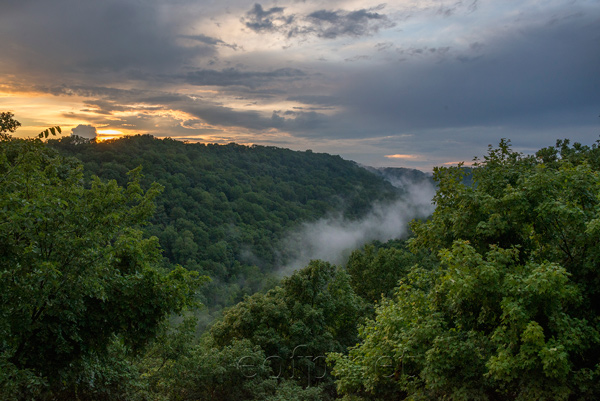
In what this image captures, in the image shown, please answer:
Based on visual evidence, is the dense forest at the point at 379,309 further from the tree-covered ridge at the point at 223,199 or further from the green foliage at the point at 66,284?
the tree-covered ridge at the point at 223,199

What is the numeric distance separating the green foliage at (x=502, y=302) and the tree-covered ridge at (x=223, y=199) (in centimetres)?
6519

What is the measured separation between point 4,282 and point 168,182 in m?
109

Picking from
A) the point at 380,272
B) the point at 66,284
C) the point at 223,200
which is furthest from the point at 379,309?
the point at 223,200

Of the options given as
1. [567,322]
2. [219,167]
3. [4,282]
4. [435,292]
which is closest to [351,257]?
[435,292]

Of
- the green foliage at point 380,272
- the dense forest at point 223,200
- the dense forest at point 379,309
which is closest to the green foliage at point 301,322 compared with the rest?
the dense forest at point 379,309

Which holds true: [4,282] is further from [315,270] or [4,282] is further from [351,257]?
[351,257]

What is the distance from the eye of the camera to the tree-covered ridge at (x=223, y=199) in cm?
8719

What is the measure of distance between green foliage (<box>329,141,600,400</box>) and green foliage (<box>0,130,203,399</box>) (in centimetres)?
617

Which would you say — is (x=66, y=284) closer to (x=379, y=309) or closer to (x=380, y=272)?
(x=379, y=309)

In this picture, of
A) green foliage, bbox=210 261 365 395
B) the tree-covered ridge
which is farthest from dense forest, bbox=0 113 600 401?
the tree-covered ridge

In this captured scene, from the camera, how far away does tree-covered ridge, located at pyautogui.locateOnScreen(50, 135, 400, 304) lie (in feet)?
286

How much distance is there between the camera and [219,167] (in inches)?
5969

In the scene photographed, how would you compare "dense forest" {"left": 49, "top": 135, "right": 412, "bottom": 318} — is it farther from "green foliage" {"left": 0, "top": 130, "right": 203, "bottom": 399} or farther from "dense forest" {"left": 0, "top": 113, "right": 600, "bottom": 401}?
"green foliage" {"left": 0, "top": 130, "right": 203, "bottom": 399}

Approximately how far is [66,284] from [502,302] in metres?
8.48
